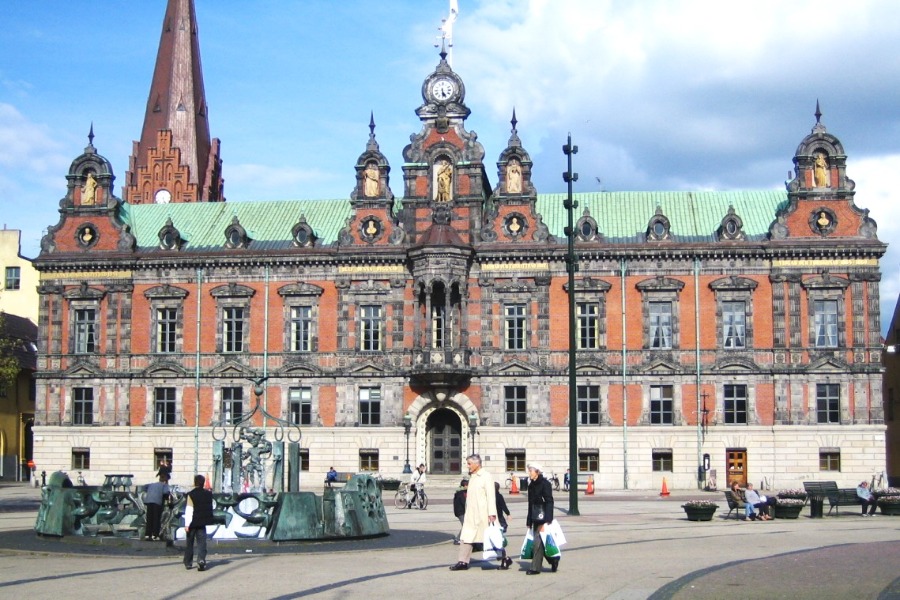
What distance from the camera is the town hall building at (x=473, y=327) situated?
61.7 metres

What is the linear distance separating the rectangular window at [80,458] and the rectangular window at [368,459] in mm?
14654

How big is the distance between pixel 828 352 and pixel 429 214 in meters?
21.3

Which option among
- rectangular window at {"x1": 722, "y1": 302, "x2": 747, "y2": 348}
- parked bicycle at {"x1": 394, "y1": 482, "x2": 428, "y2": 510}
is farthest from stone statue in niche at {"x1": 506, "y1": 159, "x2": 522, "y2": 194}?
parked bicycle at {"x1": 394, "y1": 482, "x2": 428, "y2": 510}

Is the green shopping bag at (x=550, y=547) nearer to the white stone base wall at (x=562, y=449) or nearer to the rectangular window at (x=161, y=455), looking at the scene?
the white stone base wall at (x=562, y=449)

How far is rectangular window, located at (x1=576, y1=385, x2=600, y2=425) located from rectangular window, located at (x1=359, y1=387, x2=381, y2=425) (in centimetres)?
1032

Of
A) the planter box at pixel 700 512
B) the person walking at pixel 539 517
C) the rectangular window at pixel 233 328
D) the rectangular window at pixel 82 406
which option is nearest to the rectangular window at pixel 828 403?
the planter box at pixel 700 512

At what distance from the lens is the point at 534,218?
63938mm

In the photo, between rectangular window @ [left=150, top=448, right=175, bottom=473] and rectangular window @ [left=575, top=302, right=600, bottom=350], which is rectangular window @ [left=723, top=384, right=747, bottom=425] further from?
rectangular window @ [left=150, top=448, right=175, bottom=473]

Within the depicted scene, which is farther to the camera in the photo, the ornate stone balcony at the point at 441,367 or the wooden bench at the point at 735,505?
the ornate stone balcony at the point at 441,367

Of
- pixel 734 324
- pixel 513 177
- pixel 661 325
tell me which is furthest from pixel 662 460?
pixel 513 177

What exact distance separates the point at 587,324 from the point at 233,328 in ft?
60.9

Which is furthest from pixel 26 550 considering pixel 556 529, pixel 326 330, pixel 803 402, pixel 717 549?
pixel 803 402

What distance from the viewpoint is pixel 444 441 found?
6375 centimetres

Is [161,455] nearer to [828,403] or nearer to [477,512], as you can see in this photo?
[828,403]
